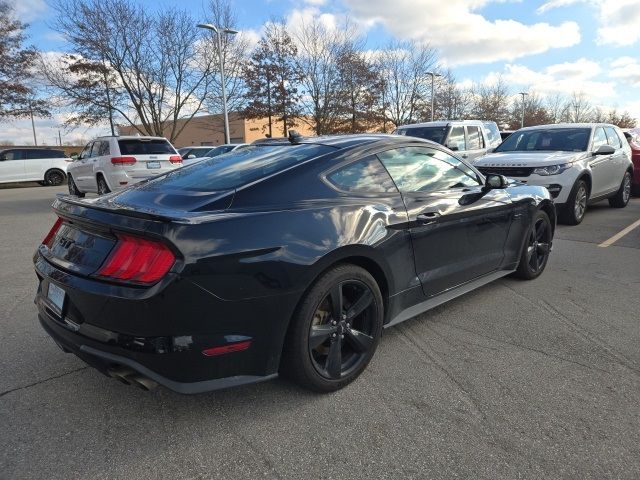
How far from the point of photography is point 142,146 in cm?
1129

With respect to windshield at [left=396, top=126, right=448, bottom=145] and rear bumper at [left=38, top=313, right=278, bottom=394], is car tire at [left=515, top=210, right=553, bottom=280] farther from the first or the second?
windshield at [left=396, top=126, right=448, bottom=145]

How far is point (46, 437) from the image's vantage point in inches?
94.7

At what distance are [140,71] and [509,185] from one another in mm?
26338

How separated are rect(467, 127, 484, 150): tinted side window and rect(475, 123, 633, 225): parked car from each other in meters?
2.47

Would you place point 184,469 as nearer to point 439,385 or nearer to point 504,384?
point 439,385

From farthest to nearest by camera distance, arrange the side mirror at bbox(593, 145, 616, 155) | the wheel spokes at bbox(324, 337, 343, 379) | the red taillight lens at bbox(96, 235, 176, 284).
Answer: the side mirror at bbox(593, 145, 616, 155) < the wheel spokes at bbox(324, 337, 343, 379) < the red taillight lens at bbox(96, 235, 176, 284)

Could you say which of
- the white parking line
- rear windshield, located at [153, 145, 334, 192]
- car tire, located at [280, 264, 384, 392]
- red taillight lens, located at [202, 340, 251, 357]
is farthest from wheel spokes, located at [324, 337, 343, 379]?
the white parking line

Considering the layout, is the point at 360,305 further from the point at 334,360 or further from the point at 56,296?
the point at 56,296

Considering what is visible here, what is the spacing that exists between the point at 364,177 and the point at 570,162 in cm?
610

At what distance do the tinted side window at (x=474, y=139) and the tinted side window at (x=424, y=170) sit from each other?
8470 millimetres

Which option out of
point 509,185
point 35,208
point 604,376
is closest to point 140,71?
point 35,208

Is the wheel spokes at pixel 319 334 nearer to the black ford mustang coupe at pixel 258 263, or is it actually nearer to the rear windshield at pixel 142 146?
the black ford mustang coupe at pixel 258 263

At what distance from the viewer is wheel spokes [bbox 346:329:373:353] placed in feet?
9.45

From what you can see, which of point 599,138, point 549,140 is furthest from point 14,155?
point 599,138
